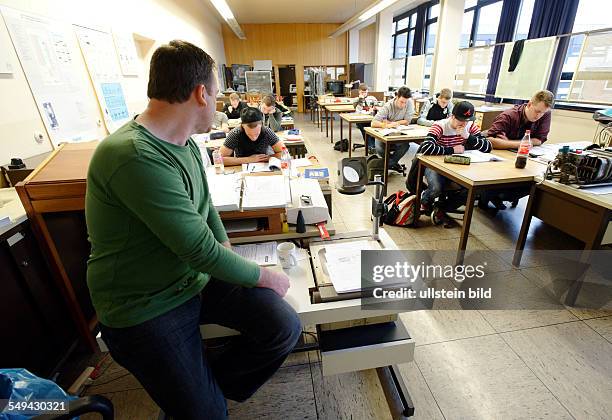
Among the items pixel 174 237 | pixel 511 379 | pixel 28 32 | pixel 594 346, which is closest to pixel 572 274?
pixel 594 346

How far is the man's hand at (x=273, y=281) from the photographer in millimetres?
991

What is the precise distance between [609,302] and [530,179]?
0.91m

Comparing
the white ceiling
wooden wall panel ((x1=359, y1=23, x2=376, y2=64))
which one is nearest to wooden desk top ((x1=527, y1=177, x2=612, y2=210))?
the white ceiling

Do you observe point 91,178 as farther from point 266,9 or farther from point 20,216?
point 266,9

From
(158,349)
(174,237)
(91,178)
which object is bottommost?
(158,349)

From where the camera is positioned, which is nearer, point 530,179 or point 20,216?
point 20,216

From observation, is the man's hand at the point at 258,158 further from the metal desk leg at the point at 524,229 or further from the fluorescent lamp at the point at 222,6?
the fluorescent lamp at the point at 222,6

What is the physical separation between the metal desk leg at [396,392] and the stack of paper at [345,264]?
665 millimetres

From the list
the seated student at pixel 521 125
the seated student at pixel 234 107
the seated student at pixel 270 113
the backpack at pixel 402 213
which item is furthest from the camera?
the seated student at pixel 234 107

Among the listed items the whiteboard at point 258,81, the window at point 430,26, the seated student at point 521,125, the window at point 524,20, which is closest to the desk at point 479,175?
the seated student at point 521,125

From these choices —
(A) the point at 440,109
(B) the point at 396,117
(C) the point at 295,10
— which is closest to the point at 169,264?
(B) the point at 396,117

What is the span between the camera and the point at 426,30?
8602mm

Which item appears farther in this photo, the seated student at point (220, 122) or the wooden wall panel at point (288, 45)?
the wooden wall panel at point (288, 45)

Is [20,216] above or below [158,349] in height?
above
